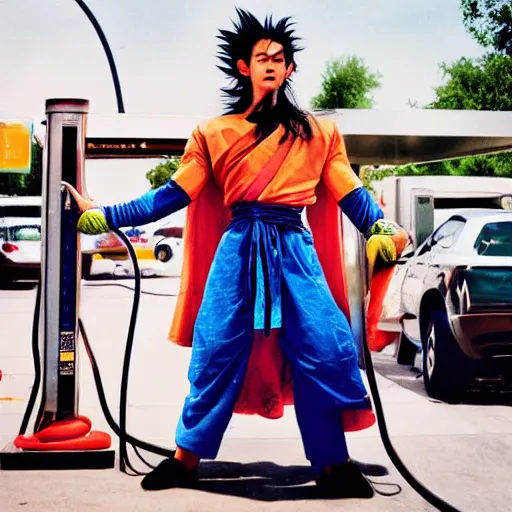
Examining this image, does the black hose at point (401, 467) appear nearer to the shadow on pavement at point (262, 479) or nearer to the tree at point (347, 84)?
the shadow on pavement at point (262, 479)

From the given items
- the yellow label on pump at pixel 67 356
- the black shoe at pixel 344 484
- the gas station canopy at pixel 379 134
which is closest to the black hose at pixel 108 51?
the gas station canopy at pixel 379 134

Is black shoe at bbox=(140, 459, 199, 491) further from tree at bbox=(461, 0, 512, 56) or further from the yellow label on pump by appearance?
tree at bbox=(461, 0, 512, 56)

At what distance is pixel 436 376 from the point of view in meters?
5.05

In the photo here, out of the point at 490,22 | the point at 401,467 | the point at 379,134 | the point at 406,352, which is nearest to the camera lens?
the point at 401,467

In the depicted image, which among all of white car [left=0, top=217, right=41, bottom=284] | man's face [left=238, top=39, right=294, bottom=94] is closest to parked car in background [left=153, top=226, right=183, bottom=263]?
white car [left=0, top=217, right=41, bottom=284]

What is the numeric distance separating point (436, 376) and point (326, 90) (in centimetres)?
161

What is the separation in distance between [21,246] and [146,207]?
25.9 inches

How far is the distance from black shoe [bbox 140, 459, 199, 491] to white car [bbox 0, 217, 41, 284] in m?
0.93

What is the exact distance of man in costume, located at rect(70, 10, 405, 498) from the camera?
3.90 metres

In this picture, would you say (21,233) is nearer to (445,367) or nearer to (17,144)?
(17,144)

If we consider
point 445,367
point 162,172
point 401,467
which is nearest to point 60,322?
point 162,172

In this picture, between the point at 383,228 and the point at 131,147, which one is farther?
the point at 131,147

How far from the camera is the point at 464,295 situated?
4945 mm

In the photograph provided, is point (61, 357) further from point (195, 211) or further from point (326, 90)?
point (326, 90)
